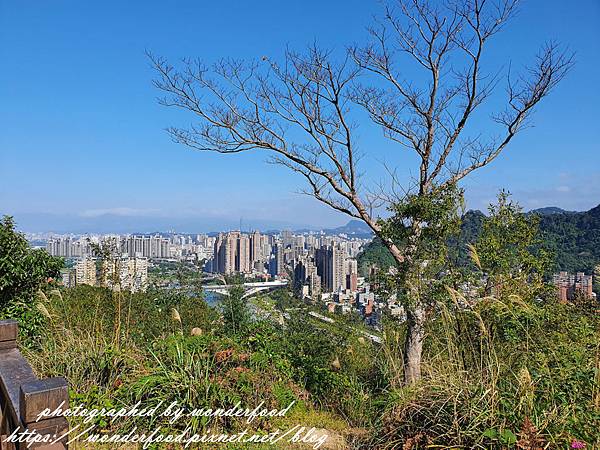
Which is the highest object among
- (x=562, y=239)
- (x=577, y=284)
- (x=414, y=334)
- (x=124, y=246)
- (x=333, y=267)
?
(x=562, y=239)

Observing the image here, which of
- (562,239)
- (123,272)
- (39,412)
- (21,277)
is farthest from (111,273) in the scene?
(562,239)

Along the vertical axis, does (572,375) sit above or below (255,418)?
above

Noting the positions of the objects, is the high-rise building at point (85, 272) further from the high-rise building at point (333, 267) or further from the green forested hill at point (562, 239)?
the high-rise building at point (333, 267)

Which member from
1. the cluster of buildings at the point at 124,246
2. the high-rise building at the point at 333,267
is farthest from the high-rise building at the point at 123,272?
the high-rise building at the point at 333,267

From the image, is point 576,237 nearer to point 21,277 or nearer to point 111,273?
point 111,273

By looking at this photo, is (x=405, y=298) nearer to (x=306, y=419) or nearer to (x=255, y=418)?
(x=306, y=419)

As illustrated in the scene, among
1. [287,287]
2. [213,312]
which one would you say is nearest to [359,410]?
[213,312]

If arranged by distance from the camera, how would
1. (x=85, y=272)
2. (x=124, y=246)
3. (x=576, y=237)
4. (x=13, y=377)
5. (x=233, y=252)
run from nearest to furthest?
(x=13, y=377) < (x=124, y=246) < (x=85, y=272) < (x=576, y=237) < (x=233, y=252)

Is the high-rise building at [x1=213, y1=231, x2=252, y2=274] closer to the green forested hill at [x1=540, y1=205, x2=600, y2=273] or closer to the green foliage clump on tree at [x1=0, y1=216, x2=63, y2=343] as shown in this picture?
the green foliage clump on tree at [x1=0, y1=216, x2=63, y2=343]
